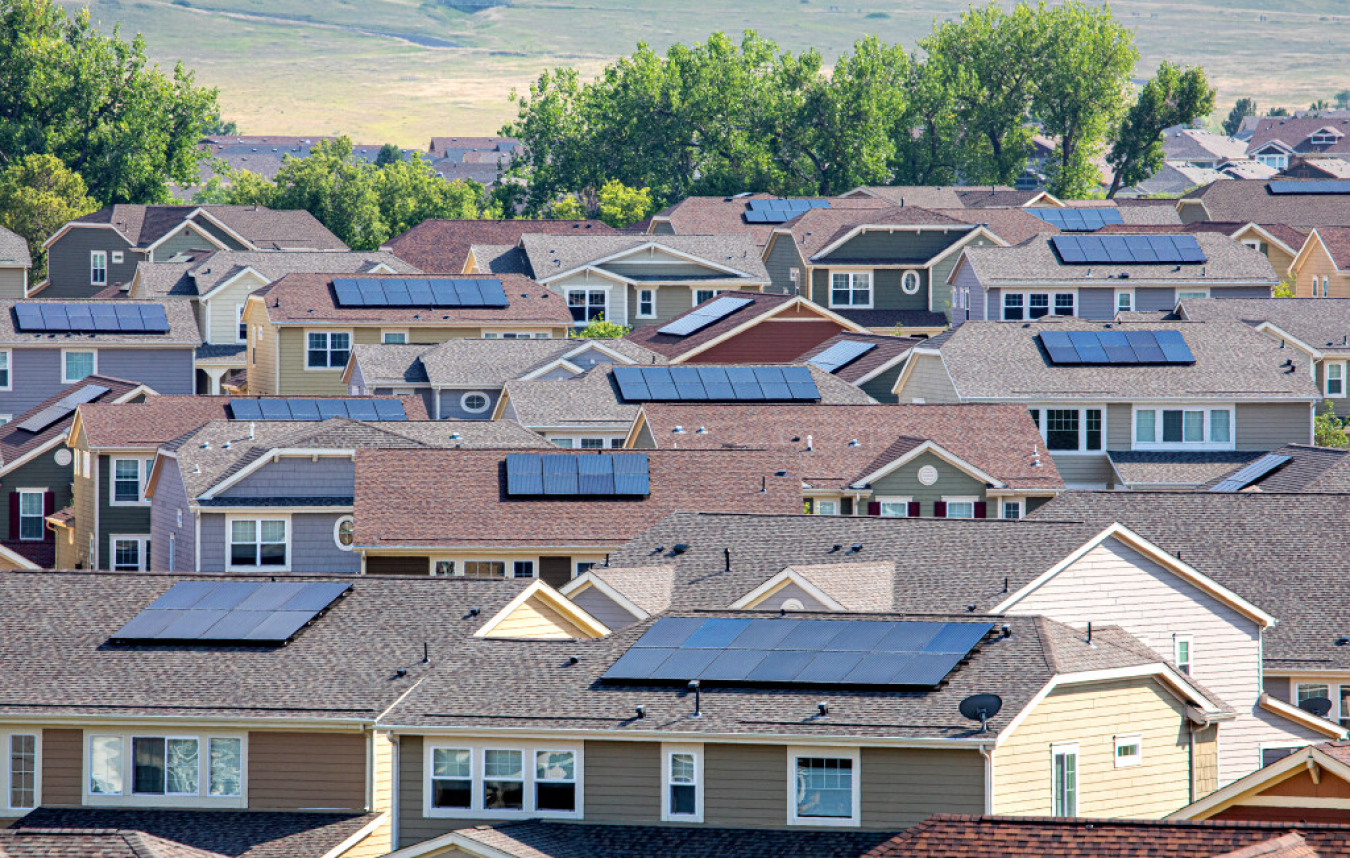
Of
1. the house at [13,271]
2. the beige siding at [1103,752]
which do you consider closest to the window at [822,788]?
the beige siding at [1103,752]

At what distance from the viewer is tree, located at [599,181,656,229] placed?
418 ft

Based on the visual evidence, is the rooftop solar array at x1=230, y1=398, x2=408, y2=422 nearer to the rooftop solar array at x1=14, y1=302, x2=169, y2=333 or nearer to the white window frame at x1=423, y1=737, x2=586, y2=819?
the rooftop solar array at x1=14, y1=302, x2=169, y2=333

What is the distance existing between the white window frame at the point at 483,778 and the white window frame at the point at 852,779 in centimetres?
288

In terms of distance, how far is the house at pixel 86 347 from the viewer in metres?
74.9

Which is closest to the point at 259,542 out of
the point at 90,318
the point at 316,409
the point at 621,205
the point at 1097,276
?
the point at 316,409

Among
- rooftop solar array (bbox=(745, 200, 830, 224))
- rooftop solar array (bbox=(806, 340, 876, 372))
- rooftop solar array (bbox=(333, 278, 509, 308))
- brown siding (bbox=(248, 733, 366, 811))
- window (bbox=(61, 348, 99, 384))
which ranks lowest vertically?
brown siding (bbox=(248, 733, 366, 811))

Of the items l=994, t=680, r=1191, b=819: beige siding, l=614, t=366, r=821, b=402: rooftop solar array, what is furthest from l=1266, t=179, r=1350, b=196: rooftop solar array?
l=994, t=680, r=1191, b=819: beige siding

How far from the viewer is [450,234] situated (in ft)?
362

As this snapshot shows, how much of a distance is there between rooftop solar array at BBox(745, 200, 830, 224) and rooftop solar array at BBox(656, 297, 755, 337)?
83.3ft

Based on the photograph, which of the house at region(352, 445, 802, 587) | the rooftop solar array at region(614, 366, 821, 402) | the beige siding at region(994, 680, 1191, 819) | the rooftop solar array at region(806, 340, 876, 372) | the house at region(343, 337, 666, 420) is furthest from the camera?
the rooftop solar array at region(806, 340, 876, 372)

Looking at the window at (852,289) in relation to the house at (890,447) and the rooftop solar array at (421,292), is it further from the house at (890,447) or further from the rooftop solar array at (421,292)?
the house at (890,447)

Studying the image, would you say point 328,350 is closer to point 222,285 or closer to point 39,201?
point 222,285

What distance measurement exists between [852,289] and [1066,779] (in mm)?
61348

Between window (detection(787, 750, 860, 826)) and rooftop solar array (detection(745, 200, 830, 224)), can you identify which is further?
rooftop solar array (detection(745, 200, 830, 224))
